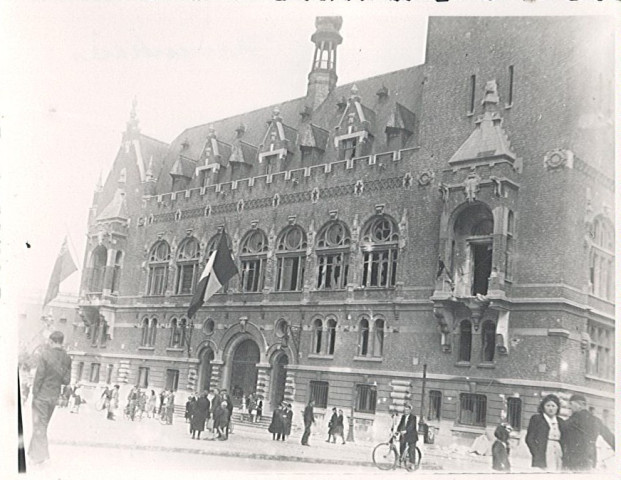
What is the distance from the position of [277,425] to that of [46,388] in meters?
6.56

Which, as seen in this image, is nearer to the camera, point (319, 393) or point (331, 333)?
point (319, 393)

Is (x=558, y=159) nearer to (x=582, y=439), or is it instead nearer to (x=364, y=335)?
(x=582, y=439)

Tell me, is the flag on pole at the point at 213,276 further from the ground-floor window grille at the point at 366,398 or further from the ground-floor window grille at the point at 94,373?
the ground-floor window grille at the point at 366,398

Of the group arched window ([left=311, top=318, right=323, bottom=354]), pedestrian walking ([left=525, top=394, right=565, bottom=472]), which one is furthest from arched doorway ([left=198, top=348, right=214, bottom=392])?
pedestrian walking ([left=525, top=394, right=565, bottom=472])

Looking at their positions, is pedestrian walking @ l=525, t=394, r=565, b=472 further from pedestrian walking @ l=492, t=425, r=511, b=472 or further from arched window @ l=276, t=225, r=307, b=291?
arched window @ l=276, t=225, r=307, b=291

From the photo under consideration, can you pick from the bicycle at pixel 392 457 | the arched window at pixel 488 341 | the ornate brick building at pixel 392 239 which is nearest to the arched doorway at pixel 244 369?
the ornate brick building at pixel 392 239

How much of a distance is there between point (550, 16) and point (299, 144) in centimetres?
1025

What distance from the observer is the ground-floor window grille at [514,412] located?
68.3ft

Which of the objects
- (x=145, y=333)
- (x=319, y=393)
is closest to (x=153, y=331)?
(x=145, y=333)

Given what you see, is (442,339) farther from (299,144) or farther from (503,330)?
(299,144)

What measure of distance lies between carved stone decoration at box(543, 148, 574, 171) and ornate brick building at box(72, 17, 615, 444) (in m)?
0.11

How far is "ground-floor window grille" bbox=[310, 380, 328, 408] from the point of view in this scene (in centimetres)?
2475

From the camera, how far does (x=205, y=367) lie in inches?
1085

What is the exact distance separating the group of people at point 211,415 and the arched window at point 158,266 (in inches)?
220
